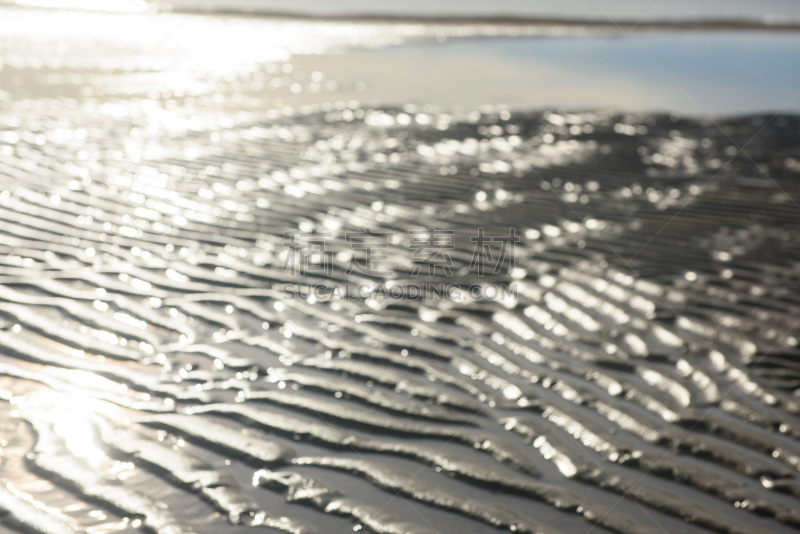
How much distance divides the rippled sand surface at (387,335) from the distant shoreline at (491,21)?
13.4 m

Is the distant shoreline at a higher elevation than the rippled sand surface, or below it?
higher

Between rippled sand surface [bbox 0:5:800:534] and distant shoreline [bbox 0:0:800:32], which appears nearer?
rippled sand surface [bbox 0:5:800:534]

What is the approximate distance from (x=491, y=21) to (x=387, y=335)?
20708 mm

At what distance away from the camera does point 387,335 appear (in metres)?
4.63

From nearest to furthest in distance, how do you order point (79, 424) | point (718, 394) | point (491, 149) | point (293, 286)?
point (79, 424), point (718, 394), point (293, 286), point (491, 149)

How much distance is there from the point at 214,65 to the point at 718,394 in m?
11.5

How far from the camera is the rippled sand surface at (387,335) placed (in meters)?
3.22

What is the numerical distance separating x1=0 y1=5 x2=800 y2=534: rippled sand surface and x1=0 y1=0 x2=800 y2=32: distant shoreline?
13.4 m

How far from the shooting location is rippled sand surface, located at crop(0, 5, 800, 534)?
322 centimetres

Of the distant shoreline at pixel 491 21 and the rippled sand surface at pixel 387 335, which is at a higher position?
the distant shoreline at pixel 491 21

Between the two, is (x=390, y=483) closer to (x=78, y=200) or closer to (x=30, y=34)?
(x=78, y=200)

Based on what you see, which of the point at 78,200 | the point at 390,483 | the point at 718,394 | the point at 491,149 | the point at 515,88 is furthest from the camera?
the point at 515,88

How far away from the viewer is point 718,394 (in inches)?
161

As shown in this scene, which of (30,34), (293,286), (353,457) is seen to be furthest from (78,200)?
(30,34)
